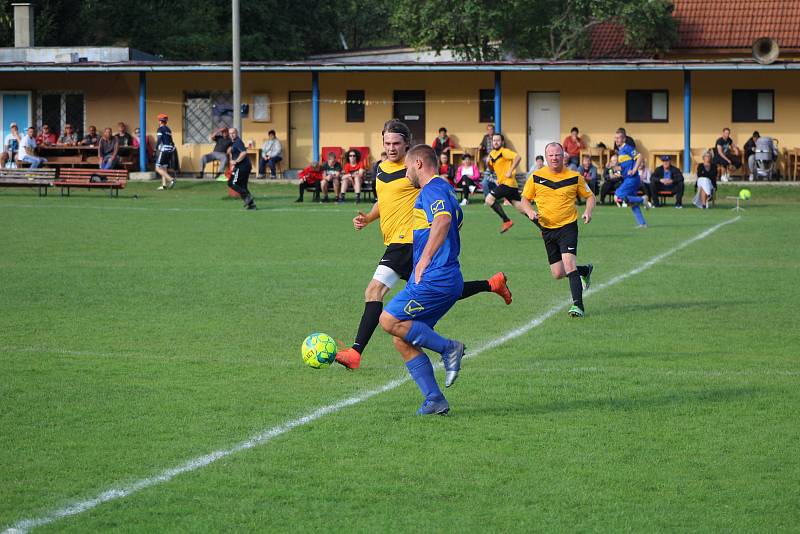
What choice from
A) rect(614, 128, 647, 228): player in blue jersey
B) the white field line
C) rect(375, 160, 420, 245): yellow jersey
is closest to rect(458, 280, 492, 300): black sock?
the white field line

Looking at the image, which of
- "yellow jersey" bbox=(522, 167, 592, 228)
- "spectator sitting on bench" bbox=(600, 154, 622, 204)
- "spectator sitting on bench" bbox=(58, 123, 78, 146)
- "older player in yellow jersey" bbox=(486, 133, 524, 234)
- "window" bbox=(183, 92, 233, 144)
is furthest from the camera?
"window" bbox=(183, 92, 233, 144)

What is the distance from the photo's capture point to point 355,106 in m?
40.9

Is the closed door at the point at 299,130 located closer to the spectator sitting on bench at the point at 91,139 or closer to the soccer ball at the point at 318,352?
the spectator sitting on bench at the point at 91,139

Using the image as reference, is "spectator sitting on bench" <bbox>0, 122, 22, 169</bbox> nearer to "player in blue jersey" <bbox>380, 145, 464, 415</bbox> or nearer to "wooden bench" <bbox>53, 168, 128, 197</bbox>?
"wooden bench" <bbox>53, 168, 128, 197</bbox>

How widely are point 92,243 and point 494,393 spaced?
12814 mm

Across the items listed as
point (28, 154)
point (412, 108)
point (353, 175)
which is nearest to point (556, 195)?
point (353, 175)

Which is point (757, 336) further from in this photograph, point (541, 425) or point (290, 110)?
point (290, 110)

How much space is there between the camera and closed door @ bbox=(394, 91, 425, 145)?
40625 millimetres

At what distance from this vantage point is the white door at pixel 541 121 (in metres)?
39.8

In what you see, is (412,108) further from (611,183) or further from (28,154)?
(28,154)

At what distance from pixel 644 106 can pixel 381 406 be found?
107ft

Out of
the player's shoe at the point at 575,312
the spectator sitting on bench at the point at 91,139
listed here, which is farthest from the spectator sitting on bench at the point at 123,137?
the player's shoe at the point at 575,312

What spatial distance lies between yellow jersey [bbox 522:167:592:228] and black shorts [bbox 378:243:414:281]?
12.1 ft

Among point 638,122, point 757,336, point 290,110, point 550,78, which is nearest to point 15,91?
point 290,110
